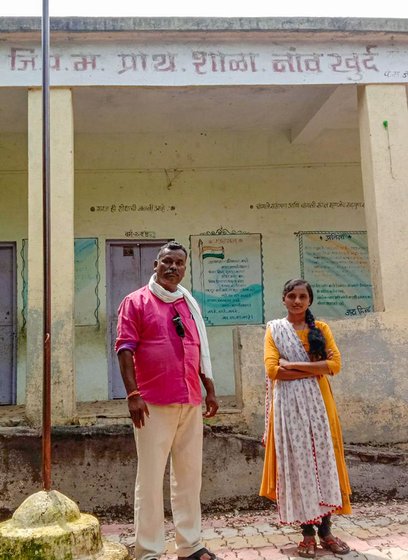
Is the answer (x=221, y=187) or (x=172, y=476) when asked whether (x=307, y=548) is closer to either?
(x=172, y=476)

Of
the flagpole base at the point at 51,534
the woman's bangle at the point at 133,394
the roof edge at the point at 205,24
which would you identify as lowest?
the flagpole base at the point at 51,534

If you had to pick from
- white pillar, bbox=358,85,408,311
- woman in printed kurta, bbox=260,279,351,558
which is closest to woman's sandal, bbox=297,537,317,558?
woman in printed kurta, bbox=260,279,351,558

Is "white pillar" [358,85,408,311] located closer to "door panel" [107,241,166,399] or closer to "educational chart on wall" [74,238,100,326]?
"door panel" [107,241,166,399]

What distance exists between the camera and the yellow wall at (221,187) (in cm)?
710

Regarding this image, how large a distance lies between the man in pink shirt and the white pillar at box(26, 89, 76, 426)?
1.67 m

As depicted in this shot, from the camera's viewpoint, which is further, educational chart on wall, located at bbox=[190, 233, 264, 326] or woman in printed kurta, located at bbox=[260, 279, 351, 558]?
educational chart on wall, located at bbox=[190, 233, 264, 326]

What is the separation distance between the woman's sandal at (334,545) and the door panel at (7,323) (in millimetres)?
4330

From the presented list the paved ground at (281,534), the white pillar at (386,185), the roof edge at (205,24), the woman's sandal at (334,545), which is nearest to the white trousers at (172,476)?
the paved ground at (281,534)

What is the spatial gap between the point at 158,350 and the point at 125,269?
3894 millimetres

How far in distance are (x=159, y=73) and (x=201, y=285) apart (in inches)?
105

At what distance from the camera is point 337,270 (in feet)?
23.6

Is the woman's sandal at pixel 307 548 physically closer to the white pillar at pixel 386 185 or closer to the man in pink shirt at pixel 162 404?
the man in pink shirt at pixel 162 404

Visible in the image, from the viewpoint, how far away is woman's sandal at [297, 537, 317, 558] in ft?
11.2

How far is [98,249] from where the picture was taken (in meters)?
7.01
